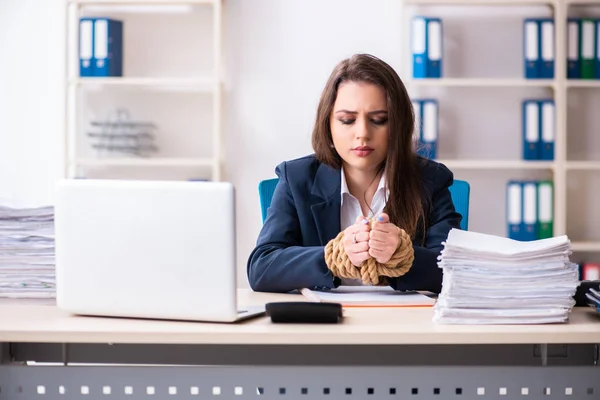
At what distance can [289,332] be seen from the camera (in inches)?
49.1

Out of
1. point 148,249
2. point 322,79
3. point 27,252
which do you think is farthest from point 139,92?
point 148,249

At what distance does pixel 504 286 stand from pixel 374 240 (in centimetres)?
28

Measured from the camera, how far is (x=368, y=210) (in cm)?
206

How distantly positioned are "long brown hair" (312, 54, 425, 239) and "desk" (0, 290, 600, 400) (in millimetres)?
562

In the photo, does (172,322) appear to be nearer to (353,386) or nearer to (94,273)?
(94,273)

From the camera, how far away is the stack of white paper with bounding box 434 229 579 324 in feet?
4.40

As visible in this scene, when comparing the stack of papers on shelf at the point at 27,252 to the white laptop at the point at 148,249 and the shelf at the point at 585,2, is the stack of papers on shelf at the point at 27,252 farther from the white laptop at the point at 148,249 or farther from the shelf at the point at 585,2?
the shelf at the point at 585,2

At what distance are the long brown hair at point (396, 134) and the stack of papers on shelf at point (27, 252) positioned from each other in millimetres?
741

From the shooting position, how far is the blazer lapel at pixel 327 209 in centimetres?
200

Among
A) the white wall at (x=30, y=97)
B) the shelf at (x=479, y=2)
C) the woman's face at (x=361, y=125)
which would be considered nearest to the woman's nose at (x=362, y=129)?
the woman's face at (x=361, y=125)

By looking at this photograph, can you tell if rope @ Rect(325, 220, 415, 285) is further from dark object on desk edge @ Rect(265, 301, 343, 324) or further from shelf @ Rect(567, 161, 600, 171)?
shelf @ Rect(567, 161, 600, 171)

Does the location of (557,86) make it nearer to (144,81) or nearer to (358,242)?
(144,81)

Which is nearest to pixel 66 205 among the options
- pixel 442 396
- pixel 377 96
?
pixel 442 396

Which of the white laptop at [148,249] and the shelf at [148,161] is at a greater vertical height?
the shelf at [148,161]
